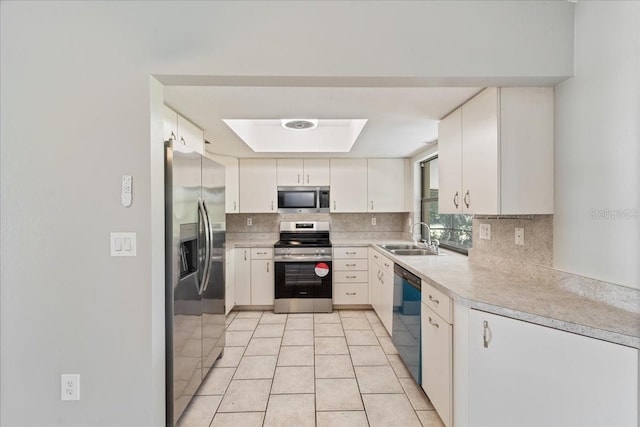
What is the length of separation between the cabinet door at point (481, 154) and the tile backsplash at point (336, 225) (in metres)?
2.49

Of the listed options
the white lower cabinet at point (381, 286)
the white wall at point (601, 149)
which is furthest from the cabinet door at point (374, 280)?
the white wall at point (601, 149)

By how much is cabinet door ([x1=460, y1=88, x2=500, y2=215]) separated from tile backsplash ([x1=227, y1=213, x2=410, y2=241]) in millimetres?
2494

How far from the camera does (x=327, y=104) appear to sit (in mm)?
2266

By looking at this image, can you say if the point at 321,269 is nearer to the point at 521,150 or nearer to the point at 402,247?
the point at 402,247

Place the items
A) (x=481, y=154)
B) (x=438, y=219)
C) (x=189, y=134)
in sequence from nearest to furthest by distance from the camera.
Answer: (x=481, y=154), (x=189, y=134), (x=438, y=219)

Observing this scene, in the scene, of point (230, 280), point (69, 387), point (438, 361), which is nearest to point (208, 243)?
point (69, 387)

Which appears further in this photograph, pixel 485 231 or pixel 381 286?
pixel 381 286

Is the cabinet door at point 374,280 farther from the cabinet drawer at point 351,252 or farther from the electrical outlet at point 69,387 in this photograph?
the electrical outlet at point 69,387

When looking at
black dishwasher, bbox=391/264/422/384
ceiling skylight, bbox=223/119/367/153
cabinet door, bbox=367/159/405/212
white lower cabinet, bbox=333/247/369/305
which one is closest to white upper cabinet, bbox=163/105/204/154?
ceiling skylight, bbox=223/119/367/153

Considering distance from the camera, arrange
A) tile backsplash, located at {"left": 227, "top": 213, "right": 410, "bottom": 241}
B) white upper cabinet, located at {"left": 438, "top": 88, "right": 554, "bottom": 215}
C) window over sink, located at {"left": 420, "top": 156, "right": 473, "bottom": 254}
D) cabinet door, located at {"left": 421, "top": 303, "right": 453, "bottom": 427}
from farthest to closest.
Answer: tile backsplash, located at {"left": 227, "top": 213, "right": 410, "bottom": 241}, window over sink, located at {"left": 420, "top": 156, "right": 473, "bottom": 254}, white upper cabinet, located at {"left": 438, "top": 88, "right": 554, "bottom": 215}, cabinet door, located at {"left": 421, "top": 303, "right": 453, "bottom": 427}

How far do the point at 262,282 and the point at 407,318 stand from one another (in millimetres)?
2154

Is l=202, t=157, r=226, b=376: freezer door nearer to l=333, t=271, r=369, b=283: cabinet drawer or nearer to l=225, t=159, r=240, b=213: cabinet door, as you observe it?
l=225, t=159, r=240, b=213: cabinet door

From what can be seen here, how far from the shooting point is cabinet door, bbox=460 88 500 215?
1853 mm

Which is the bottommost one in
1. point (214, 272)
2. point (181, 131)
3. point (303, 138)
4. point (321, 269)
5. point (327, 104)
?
→ point (321, 269)
